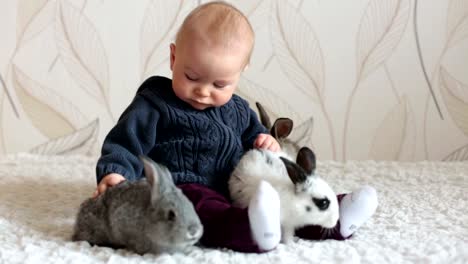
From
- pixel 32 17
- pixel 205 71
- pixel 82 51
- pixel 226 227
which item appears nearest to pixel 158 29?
pixel 82 51

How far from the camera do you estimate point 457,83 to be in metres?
1.65

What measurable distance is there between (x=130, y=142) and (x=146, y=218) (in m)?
0.23

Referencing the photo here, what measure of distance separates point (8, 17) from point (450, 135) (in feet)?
3.85

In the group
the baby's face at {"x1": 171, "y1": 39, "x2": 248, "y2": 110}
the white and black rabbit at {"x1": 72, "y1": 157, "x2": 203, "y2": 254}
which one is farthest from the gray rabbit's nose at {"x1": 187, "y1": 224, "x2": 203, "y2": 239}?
the baby's face at {"x1": 171, "y1": 39, "x2": 248, "y2": 110}

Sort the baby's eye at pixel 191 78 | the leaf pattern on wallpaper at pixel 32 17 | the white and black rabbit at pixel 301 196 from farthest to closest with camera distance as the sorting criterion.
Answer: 1. the leaf pattern on wallpaper at pixel 32 17
2. the baby's eye at pixel 191 78
3. the white and black rabbit at pixel 301 196

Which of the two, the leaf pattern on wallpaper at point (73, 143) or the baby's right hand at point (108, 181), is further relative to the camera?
the leaf pattern on wallpaper at point (73, 143)

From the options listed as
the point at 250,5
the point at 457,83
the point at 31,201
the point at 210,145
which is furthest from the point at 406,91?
the point at 31,201

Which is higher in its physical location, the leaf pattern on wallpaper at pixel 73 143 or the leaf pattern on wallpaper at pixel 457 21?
the leaf pattern on wallpaper at pixel 457 21

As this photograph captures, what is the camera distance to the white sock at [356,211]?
3.06 ft

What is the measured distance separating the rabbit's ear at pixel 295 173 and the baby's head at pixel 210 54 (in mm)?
187

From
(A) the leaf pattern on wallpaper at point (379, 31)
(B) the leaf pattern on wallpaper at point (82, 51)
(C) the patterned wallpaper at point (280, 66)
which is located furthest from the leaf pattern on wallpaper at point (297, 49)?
(B) the leaf pattern on wallpaper at point (82, 51)

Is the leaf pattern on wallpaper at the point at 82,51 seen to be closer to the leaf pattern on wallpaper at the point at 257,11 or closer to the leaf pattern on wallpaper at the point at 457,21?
the leaf pattern on wallpaper at the point at 257,11

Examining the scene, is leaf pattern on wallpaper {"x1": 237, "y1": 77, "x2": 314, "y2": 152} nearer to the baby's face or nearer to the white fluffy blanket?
the white fluffy blanket

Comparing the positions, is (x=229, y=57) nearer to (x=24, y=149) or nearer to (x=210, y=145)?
(x=210, y=145)
